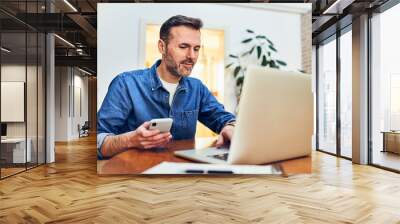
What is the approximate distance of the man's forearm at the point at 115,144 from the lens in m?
6.00

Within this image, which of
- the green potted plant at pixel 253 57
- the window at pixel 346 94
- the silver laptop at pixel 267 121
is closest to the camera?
the silver laptop at pixel 267 121

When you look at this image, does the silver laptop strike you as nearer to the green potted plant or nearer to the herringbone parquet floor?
the green potted plant

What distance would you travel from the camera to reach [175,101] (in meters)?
6.03

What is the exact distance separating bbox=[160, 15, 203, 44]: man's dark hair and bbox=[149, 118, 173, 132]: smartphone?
3.98ft

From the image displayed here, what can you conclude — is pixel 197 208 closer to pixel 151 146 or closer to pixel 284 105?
pixel 151 146

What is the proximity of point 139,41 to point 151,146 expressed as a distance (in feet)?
5.39

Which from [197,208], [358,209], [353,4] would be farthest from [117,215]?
[353,4]

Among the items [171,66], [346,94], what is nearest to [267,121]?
[171,66]

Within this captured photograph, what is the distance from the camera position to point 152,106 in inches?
236

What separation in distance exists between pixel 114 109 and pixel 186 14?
1.86 metres

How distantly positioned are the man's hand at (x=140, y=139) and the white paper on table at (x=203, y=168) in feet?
1.20

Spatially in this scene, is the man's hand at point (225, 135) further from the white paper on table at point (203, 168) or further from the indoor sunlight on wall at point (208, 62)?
the white paper on table at point (203, 168)

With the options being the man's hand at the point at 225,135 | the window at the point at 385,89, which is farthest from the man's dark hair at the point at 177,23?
the window at the point at 385,89

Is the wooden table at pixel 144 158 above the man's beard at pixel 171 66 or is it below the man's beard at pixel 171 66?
below
